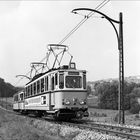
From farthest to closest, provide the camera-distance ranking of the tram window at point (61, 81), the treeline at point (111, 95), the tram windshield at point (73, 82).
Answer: the treeline at point (111, 95)
the tram windshield at point (73, 82)
the tram window at point (61, 81)

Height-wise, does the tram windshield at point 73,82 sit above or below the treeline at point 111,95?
above

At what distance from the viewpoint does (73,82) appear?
804 inches

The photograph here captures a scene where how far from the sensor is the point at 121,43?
20766 mm

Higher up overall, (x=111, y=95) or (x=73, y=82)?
(x=73, y=82)

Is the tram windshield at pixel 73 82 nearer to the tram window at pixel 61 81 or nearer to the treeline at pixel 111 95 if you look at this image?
the tram window at pixel 61 81

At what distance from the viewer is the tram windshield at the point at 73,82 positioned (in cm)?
2025

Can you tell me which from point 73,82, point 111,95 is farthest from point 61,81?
point 111,95

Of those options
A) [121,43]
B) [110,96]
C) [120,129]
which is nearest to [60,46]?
[121,43]

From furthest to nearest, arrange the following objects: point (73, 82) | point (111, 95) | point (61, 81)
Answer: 1. point (111, 95)
2. point (73, 82)
3. point (61, 81)

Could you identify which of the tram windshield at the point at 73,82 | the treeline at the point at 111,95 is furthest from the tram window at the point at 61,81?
the treeline at the point at 111,95

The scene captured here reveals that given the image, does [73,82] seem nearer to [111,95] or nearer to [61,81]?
[61,81]

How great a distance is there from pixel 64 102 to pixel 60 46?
295 inches

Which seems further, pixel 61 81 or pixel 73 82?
pixel 73 82

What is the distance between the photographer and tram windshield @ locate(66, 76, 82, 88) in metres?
20.2
